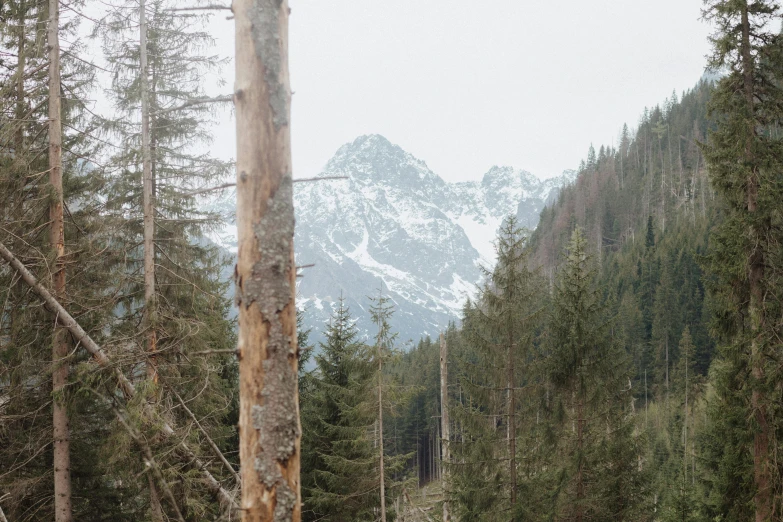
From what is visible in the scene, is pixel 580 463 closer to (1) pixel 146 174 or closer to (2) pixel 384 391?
(2) pixel 384 391

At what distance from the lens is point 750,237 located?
25.5 ft

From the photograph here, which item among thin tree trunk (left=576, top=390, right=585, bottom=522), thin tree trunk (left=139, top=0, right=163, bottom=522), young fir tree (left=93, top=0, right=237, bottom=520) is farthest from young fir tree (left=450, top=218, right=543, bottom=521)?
thin tree trunk (left=139, top=0, right=163, bottom=522)

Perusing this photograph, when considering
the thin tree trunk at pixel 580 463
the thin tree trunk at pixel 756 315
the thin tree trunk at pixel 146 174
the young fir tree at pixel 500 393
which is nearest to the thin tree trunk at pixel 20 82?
the thin tree trunk at pixel 146 174

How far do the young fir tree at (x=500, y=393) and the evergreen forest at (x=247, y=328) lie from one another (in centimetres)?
5

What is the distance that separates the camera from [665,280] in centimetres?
5366

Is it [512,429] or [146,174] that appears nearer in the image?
Result: [146,174]

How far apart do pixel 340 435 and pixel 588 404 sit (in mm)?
6452

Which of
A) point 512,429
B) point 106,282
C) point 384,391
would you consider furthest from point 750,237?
point 106,282

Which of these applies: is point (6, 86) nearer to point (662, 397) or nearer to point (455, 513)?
point (455, 513)

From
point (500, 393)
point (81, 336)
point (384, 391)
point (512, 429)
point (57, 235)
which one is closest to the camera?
point (81, 336)

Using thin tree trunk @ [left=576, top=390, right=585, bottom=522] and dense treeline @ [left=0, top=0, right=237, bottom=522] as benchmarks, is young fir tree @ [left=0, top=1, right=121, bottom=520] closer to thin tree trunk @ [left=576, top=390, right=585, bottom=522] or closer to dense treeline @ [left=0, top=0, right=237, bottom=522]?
dense treeline @ [left=0, top=0, right=237, bottom=522]

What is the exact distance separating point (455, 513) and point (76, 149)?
1127 centimetres

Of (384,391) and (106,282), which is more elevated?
(106,282)

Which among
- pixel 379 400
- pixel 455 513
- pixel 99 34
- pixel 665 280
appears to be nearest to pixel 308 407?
pixel 379 400
